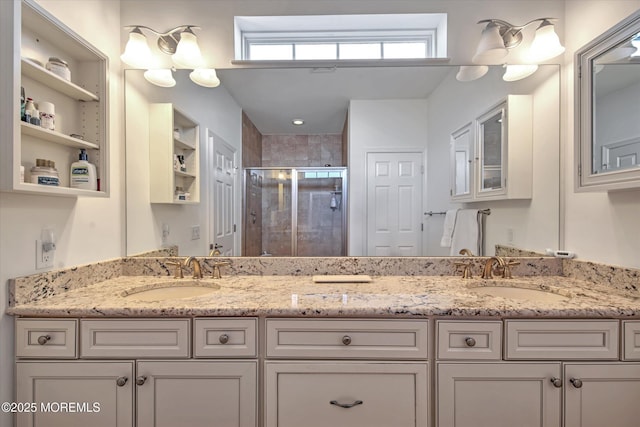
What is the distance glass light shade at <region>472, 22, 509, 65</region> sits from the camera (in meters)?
1.56

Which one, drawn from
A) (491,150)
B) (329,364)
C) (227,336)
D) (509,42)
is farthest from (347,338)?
(509,42)

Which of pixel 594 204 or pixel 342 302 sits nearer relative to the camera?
pixel 342 302

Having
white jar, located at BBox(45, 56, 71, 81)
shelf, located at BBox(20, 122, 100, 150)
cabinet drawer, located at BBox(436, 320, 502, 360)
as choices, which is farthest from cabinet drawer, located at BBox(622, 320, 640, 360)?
white jar, located at BBox(45, 56, 71, 81)

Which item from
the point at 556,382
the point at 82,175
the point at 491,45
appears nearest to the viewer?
the point at 556,382

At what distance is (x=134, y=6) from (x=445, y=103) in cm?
185

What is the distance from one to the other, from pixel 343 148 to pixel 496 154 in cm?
87

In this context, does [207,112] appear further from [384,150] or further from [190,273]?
[384,150]

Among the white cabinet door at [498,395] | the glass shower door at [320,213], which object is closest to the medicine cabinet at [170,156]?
the glass shower door at [320,213]

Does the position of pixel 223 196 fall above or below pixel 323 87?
below

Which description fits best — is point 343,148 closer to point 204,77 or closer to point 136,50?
point 204,77

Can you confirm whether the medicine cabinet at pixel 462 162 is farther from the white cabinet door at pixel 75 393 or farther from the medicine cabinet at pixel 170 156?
the white cabinet door at pixel 75 393

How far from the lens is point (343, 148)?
1.74m

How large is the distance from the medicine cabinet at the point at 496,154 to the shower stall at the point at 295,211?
68 centimetres

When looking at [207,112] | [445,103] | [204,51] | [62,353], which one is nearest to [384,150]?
[445,103]
